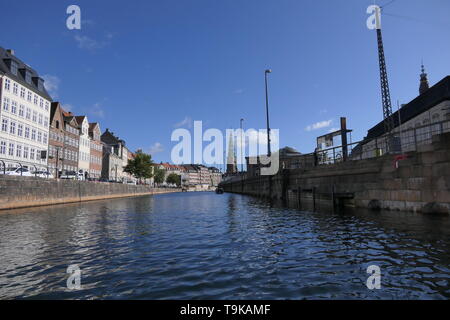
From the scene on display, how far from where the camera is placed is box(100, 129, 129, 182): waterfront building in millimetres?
93062

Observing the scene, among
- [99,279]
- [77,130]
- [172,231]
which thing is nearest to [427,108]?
[172,231]

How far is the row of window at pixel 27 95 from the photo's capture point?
147 ft

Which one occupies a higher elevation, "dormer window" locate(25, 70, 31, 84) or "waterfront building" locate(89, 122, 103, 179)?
"dormer window" locate(25, 70, 31, 84)

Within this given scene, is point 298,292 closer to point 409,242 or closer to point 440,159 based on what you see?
point 409,242

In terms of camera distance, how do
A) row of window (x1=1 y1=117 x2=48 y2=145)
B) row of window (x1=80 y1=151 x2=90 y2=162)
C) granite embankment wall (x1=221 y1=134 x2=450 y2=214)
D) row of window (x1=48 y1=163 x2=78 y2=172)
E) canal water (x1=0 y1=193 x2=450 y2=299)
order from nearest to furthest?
canal water (x1=0 y1=193 x2=450 y2=299) < granite embankment wall (x1=221 y1=134 x2=450 y2=214) < row of window (x1=1 y1=117 x2=48 y2=145) < row of window (x1=48 y1=163 x2=78 y2=172) < row of window (x1=80 y1=151 x2=90 y2=162)

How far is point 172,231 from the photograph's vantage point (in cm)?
1302

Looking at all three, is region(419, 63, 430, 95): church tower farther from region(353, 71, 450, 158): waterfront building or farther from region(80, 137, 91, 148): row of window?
region(80, 137, 91, 148): row of window

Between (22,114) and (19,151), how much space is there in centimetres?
637

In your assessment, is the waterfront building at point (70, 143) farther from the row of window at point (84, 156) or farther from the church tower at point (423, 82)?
the church tower at point (423, 82)

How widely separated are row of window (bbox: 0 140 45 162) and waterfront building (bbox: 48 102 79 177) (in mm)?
3756

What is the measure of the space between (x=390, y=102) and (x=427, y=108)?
789 inches

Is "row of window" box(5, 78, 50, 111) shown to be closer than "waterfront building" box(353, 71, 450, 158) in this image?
No

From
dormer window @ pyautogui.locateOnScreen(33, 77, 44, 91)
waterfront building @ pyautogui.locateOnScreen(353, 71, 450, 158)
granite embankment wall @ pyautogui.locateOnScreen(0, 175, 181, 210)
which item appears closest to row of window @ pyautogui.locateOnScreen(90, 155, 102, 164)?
dormer window @ pyautogui.locateOnScreen(33, 77, 44, 91)

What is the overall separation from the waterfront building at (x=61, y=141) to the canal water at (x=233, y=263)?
53.2 meters
